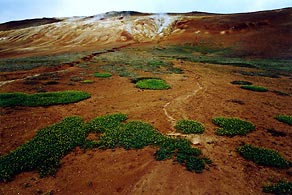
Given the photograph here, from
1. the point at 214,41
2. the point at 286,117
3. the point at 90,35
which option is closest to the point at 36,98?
the point at 286,117

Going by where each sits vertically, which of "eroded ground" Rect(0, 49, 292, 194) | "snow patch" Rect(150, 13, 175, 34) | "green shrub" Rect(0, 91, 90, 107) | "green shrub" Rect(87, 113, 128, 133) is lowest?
"eroded ground" Rect(0, 49, 292, 194)

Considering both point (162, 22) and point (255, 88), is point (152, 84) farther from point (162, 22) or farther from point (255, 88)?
point (162, 22)

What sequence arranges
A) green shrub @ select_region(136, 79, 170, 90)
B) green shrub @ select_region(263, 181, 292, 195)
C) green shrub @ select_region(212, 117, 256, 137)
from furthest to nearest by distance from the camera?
green shrub @ select_region(136, 79, 170, 90), green shrub @ select_region(212, 117, 256, 137), green shrub @ select_region(263, 181, 292, 195)

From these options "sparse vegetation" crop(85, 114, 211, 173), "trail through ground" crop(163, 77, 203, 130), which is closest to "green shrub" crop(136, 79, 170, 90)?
"trail through ground" crop(163, 77, 203, 130)

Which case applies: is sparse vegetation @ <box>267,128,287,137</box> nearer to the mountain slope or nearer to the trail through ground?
the trail through ground

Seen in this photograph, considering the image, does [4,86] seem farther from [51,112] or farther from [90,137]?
[90,137]

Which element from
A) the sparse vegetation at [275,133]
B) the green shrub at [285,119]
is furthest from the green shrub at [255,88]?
the sparse vegetation at [275,133]
